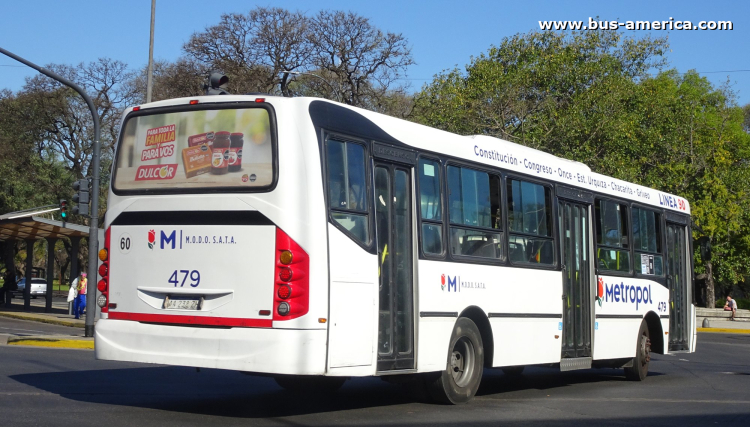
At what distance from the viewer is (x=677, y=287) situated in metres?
16.0

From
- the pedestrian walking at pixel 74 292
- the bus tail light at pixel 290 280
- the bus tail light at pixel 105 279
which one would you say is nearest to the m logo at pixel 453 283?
the bus tail light at pixel 290 280

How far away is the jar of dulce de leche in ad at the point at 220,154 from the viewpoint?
8.35 metres

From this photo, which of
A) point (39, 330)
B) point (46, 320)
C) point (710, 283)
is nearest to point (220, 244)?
point (39, 330)

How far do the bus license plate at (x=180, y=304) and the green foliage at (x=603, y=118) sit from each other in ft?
86.4

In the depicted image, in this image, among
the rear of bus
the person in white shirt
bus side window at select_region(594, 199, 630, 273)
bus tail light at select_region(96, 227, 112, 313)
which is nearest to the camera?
the rear of bus

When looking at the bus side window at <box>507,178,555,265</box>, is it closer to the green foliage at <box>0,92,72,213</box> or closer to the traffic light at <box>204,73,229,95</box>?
the traffic light at <box>204,73,229,95</box>

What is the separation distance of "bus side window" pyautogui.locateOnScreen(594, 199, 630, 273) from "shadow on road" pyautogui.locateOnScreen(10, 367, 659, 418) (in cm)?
195

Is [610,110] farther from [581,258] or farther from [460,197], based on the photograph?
[460,197]

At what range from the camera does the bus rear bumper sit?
7.80 metres

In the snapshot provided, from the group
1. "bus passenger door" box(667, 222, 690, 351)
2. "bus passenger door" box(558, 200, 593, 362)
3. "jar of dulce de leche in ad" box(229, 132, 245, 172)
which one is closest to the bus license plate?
"jar of dulce de leche in ad" box(229, 132, 245, 172)

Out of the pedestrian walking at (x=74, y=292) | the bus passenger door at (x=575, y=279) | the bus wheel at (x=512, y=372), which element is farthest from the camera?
the pedestrian walking at (x=74, y=292)

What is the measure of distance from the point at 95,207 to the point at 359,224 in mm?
13576

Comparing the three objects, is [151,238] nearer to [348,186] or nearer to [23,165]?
[348,186]

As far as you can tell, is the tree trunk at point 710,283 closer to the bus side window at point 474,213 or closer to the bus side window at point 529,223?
the bus side window at point 529,223
